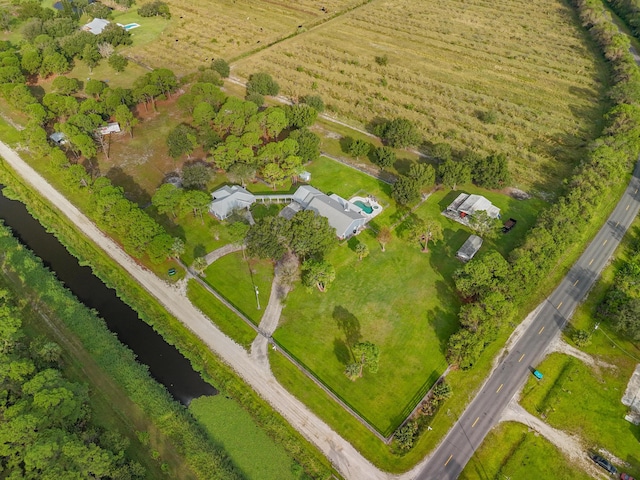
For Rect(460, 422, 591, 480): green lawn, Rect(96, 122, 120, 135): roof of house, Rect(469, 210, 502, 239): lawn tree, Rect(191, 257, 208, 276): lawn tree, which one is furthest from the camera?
Rect(96, 122, 120, 135): roof of house

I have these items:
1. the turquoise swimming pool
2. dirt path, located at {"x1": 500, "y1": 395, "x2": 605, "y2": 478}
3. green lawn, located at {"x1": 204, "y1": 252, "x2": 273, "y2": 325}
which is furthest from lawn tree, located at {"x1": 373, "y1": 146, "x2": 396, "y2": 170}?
dirt path, located at {"x1": 500, "y1": 395, "x2": 605, "y2": 478}

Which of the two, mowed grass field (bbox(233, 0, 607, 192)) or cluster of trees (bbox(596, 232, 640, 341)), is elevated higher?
mowed grass field (bbox(233, 0, 607, 192))

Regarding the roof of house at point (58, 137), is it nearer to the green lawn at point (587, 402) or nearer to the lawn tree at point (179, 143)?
the lawn tree at point (179, 143)

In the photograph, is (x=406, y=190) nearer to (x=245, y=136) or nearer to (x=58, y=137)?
(x=245, y=136)

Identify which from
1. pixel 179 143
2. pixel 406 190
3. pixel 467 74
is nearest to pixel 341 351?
pixel 406 190

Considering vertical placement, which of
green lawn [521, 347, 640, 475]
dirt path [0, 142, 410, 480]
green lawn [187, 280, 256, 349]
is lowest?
dirt path [0, 142, 410, 480]

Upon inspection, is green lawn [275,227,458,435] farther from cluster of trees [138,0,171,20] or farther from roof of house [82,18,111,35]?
cluster of trees [138,0,171,20]

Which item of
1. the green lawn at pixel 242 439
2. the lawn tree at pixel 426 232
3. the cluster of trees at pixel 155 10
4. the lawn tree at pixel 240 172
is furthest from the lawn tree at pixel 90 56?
the green lawn at pixel 242 439
